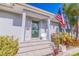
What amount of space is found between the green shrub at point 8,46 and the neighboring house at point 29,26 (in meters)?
0.18

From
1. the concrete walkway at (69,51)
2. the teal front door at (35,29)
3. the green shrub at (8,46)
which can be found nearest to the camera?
the green shrub at (8,46)

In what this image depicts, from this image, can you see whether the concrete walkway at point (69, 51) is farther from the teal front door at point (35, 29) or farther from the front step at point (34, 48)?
the teal front door at point (35, 29)

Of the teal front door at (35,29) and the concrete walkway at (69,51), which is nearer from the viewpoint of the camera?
the concrete walkway at (69,51)

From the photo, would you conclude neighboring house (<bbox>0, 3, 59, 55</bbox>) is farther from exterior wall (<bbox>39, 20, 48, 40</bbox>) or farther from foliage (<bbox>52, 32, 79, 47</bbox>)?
foliage (<bbox>52, 32, 79, 47</bbox>)

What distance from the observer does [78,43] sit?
6453mm

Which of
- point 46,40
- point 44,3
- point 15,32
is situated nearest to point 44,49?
point 46,40

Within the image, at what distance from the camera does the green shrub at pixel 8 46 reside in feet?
18.7

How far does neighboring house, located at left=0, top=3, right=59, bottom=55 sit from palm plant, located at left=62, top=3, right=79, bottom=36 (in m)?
0.54

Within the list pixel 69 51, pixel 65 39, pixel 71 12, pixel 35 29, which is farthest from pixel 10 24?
pixel 69 51

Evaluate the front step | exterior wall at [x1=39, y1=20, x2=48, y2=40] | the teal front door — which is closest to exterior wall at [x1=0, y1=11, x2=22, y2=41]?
the front step

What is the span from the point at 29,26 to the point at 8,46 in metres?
1.19

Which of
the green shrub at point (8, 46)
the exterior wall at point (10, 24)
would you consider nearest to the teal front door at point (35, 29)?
the exterior wall at point (10, 24)

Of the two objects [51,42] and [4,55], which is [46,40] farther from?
[4,55]

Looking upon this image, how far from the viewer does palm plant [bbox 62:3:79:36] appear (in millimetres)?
→ 6250
